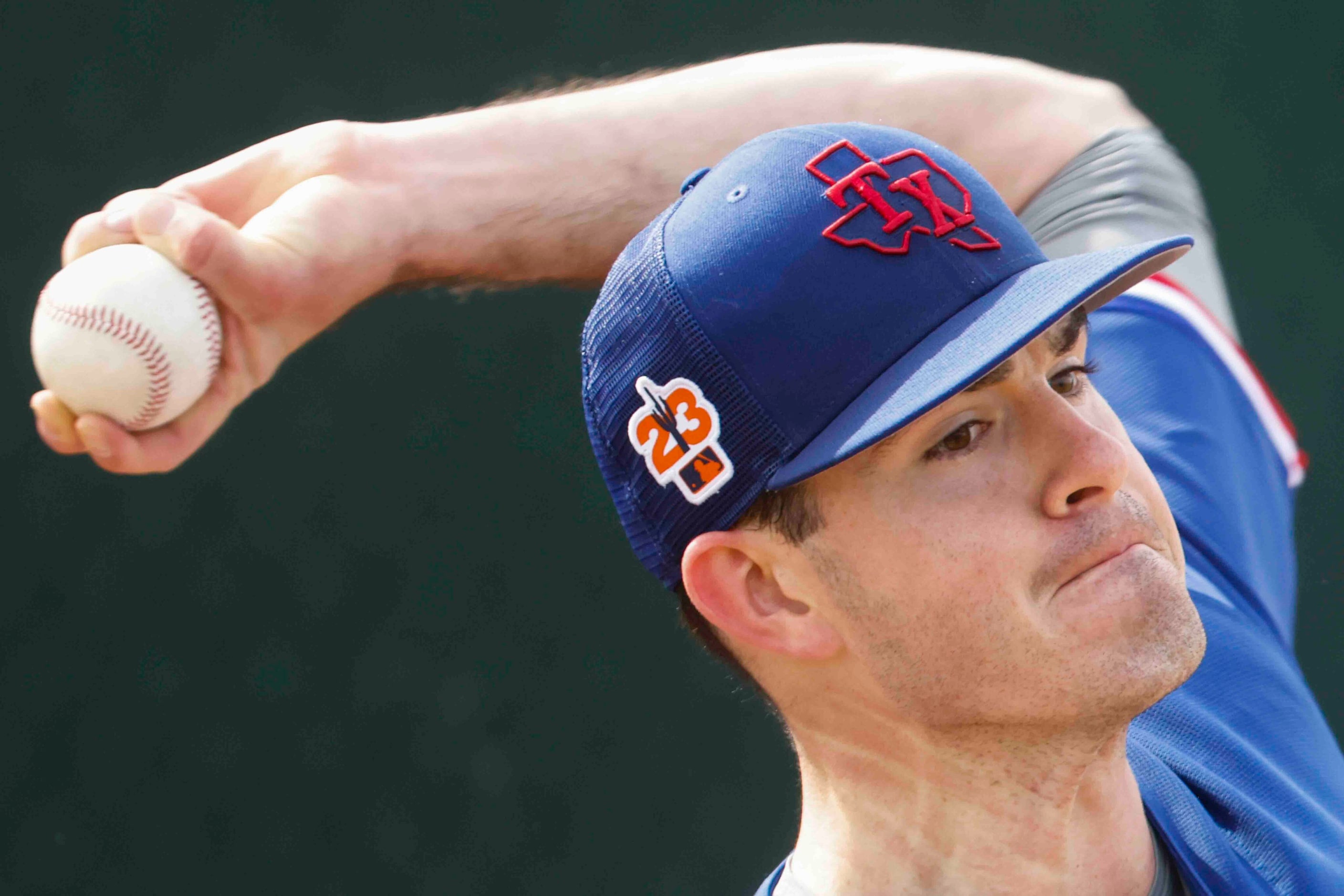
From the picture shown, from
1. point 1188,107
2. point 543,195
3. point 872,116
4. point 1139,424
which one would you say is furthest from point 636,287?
point 1188,107

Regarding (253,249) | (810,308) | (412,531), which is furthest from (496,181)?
(412,531)

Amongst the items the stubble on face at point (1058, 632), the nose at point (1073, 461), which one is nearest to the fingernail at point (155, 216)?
the stubble on face at point (1058, 632)

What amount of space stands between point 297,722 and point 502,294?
1212 mm

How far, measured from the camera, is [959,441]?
1330mm

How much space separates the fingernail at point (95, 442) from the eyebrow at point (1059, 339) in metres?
0.90

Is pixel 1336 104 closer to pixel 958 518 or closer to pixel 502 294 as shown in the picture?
pixel 502 294

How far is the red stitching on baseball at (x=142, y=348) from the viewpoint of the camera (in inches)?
62.2

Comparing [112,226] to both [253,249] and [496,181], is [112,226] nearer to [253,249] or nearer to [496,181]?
[253,249]

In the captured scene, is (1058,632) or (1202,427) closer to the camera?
(1058,632)

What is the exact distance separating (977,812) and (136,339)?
1041mm

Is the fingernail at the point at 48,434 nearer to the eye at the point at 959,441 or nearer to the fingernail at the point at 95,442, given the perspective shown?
the fingernail at the point at 95,442

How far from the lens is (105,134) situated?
3488 millimetres

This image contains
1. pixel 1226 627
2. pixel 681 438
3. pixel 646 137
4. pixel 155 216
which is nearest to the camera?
pixel 681 438

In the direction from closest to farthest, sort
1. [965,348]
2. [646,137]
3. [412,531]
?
[965,348]
[646,137]
[412,531]
